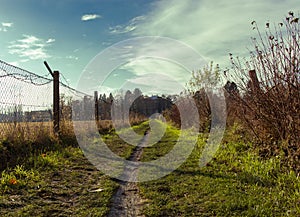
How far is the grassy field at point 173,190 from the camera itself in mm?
3684

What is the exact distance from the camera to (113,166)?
6828 mm

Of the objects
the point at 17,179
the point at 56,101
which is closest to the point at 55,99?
the point at 56,101

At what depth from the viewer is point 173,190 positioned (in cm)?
468

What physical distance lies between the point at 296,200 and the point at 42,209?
3.29 m

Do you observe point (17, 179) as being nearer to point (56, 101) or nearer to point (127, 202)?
point (127, 202)

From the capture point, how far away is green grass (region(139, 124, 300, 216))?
363 cm

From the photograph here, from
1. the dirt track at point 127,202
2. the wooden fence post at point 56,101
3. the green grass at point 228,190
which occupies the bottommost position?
the dirt track at point 127,202

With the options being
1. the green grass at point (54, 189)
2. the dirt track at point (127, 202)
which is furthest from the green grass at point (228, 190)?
the green grass at point (54, 189)

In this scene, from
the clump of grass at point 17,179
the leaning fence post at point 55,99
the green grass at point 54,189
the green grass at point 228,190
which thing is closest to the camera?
the green grass at point 228,190

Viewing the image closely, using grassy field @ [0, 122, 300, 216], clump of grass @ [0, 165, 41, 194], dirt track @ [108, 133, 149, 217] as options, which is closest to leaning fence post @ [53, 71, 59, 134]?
grassy field @ [0, 122, 300, 216]

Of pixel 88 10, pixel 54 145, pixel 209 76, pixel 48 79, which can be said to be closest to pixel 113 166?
pixel 54 145

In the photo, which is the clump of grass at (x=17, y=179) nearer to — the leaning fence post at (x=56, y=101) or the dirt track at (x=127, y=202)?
the dirt track at (x=127, y=202)

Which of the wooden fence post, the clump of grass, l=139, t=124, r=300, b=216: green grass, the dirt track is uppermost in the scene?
the wooden fence post

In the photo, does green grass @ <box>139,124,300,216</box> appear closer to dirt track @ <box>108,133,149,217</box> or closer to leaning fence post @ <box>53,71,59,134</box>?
dirt track @ <box>108,133,149,217</box>
